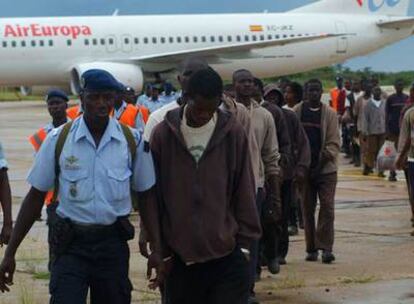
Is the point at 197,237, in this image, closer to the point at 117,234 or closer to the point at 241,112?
the point at 117,234

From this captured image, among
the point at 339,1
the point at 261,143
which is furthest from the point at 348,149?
the point at 339,1

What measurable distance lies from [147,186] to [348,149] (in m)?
18.8

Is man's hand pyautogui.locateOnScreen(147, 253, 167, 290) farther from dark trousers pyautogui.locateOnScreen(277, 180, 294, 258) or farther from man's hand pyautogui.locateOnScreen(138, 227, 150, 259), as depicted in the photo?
dark trousers pyautogui.locateOnScreen(277, 180, 294, 258)

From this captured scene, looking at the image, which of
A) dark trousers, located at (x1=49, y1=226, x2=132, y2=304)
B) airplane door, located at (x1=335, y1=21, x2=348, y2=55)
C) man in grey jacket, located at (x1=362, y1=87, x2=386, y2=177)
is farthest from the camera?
airplane door, located at (x1=335, y1=21, x2=348, y2=55)

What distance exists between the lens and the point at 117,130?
6.20 metres

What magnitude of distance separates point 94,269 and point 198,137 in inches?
33.1

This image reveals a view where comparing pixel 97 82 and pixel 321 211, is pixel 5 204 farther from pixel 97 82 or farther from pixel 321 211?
pixel 321 211

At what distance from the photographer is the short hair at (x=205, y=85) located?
612 centimetres

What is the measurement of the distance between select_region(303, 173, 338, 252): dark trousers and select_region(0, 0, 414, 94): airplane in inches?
1035

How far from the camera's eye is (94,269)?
20.0ft

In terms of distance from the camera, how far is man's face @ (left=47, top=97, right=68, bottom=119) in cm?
907

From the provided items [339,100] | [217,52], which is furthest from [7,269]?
[217,52]

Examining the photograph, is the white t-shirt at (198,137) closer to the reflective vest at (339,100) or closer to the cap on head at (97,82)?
the cap on head at (97,82)

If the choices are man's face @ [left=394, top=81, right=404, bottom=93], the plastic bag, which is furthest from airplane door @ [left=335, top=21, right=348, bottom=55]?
the plastic bag
